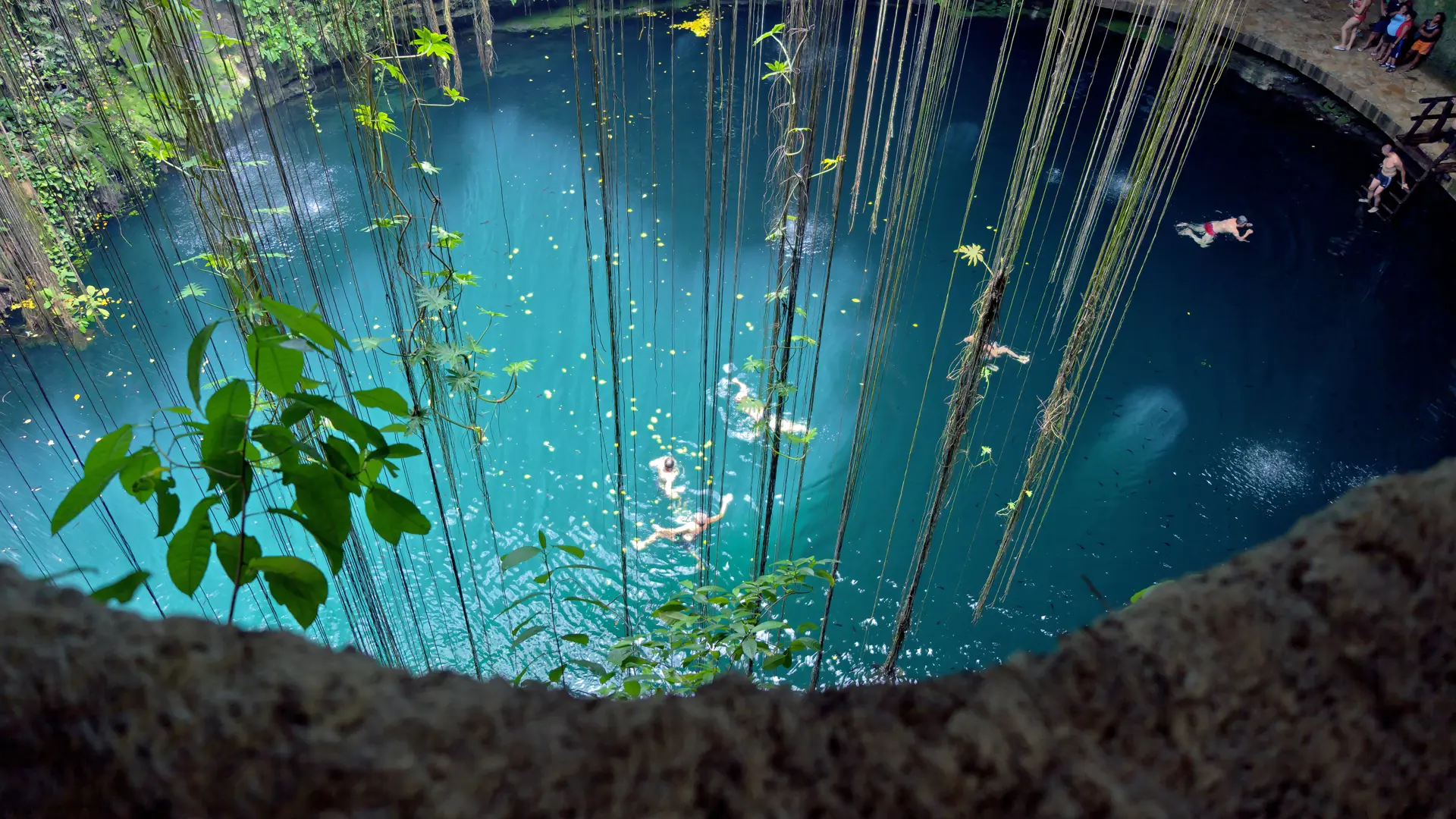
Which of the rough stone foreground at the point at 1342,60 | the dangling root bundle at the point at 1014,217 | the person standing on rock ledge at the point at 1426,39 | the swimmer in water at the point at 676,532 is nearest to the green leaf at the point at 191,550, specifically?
the dangling root bundle at the point at 1014,217

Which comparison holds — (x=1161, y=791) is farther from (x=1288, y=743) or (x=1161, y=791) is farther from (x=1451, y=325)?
(x=1451, y=325)

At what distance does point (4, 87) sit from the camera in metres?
4.87

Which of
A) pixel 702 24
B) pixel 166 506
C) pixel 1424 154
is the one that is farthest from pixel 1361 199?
pixel 166 506

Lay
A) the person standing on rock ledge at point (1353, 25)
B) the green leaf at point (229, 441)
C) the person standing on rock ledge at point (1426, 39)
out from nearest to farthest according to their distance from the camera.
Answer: the green leaf at point (229, 441) < the person standing on rock ledge at point (1426, 39) < the person standing on rock ledge at point (1353, 25)

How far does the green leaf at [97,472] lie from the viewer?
0.52 metres

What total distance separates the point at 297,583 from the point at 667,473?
12.7ft

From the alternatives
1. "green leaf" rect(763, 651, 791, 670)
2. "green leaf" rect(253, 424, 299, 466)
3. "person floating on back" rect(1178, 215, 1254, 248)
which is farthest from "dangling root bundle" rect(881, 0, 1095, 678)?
"person floating on back" rect(1178, 215, 1254, 248)

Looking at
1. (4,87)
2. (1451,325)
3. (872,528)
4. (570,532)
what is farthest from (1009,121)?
(4,87)

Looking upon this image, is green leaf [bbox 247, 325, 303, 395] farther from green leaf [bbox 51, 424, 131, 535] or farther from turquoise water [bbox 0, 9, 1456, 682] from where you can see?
turquoise water [bbox 0, 9, 1456, 682]

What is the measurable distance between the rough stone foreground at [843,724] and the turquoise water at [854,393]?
2.87 meters

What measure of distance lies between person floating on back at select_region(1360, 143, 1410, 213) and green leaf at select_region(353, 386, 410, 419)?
694 centimetres

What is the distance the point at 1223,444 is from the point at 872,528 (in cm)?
210

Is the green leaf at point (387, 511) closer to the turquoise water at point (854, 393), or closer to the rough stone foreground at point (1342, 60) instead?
the turquoise water at point (854, 393)

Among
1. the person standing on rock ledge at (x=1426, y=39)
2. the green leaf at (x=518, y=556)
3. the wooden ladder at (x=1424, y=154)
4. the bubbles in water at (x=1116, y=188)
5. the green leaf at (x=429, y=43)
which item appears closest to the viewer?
the green leaf at (x=518, y=556)
